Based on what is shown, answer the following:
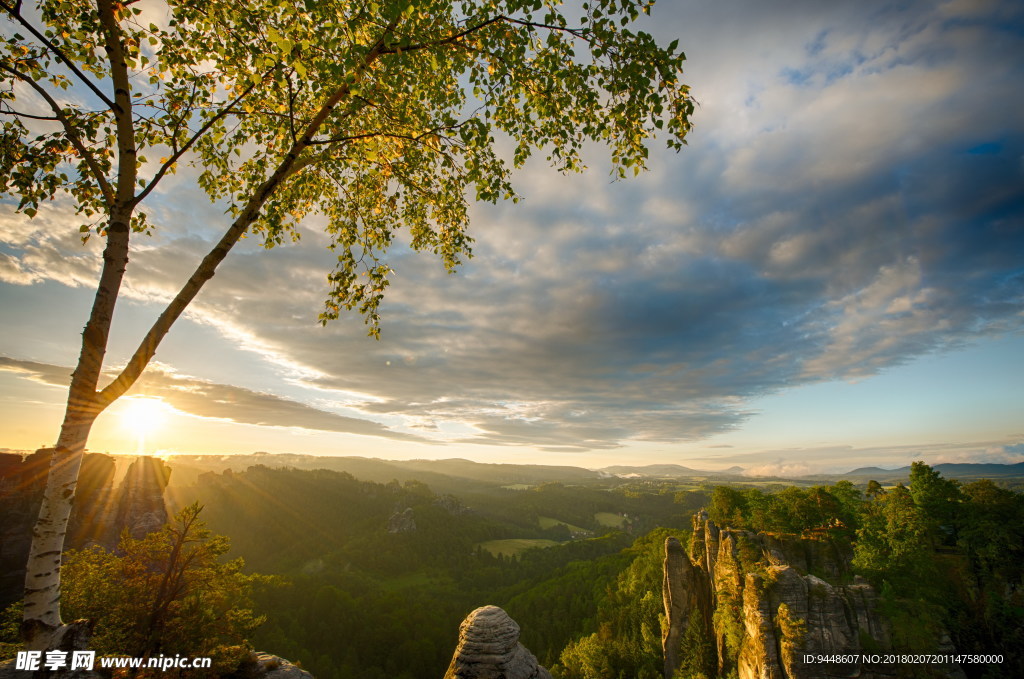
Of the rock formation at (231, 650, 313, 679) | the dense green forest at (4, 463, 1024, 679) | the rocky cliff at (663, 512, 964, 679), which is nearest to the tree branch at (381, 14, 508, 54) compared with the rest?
the dense green forest at (4, 463, 1024, 679)

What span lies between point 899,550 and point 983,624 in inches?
280

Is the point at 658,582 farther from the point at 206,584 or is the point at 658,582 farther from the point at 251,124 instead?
the point at 251,124

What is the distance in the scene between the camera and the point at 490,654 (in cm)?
1132

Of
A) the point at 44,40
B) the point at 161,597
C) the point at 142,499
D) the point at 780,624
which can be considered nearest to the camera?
the point at 44,40

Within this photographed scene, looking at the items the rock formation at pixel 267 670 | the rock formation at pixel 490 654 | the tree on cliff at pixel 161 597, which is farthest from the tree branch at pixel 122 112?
the rock formation at pixel 267 670

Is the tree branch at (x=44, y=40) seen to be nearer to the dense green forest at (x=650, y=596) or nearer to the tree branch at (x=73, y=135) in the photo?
the tree branch at (x=73, y=135)

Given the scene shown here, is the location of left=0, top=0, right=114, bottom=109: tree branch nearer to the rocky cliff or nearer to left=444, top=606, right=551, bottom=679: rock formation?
left=444, top=606, right=551, bottom=679: rock formation

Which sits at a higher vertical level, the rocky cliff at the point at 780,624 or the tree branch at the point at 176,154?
the tree branch at the point at 176,154

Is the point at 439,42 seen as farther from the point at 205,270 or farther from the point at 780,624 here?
the point at 780,624

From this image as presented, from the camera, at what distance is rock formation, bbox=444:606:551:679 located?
1109 cm

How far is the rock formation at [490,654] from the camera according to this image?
11.1 meters

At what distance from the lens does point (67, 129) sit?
6.06m

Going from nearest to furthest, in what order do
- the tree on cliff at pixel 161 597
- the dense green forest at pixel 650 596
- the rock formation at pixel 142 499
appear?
the tree on cliff at pixel 161 597 → the dense green forest at pixel 650 596 → the rock formation at pixel 142 499

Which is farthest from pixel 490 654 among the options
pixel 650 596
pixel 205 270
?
pixel 650 596
